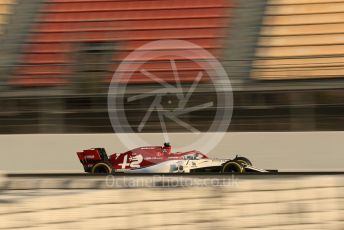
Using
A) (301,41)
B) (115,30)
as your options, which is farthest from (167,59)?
(301,41)

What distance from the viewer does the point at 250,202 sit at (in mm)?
7906

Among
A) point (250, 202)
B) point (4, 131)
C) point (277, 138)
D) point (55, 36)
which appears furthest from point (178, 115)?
point (250, 202)

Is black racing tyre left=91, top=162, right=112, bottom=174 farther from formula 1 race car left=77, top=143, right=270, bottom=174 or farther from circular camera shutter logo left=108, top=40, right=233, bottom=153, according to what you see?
circular camera shutter logo left=108, top=40, right=233, bottom=153

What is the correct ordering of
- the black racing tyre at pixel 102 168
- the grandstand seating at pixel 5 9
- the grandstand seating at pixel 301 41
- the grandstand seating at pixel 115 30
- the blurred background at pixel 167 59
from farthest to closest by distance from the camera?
1. the grandstand seating at pixel 5 9
2. the grandstand seating at pixel 115 30
3. the grandstand seating at pixel 301 41
4. the blurred background at pixel 167 59
5. the black racing tyre at pixel 102 168

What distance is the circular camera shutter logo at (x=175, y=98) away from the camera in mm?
14812

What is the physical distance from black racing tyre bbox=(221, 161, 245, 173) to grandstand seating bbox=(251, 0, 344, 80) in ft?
9.09

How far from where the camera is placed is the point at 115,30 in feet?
59.9

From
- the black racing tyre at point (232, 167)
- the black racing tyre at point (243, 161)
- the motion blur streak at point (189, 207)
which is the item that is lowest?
the motion blur streak at point (189, 207)

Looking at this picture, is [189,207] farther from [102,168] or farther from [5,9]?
[5,9]

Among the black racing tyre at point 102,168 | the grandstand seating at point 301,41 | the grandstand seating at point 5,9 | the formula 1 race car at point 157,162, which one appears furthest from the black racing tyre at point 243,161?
the grandstand seating at point 5,9

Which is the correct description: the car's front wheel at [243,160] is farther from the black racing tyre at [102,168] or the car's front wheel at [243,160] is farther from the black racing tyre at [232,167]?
the black racing tyre at [102,168]

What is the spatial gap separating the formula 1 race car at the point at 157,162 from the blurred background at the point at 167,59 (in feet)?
3.87

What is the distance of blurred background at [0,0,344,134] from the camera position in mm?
14766

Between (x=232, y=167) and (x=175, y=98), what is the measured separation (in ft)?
8.27
